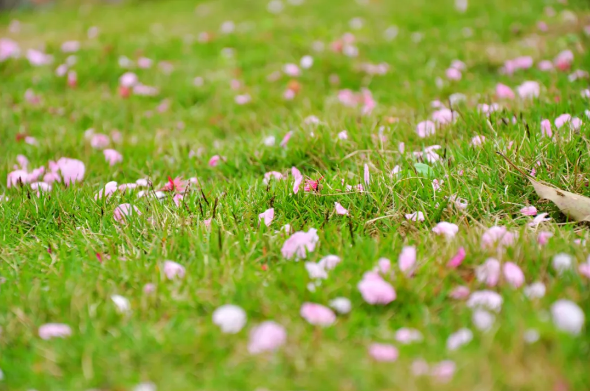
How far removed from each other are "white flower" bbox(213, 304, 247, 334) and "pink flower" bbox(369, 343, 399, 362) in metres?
0.38

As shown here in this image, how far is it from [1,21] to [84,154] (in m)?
6.58

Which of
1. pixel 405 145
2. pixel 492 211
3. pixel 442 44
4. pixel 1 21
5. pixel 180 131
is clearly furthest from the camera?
pixel 1 21

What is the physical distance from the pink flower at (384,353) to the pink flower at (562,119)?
5.77 ft

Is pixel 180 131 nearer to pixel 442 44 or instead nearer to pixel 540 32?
pixel 442 44

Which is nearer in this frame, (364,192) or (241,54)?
(364,192)

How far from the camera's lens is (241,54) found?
16.7ft

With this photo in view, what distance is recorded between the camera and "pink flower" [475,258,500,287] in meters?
1.61

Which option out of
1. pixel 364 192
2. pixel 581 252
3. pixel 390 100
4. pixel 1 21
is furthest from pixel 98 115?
pixel 1 21

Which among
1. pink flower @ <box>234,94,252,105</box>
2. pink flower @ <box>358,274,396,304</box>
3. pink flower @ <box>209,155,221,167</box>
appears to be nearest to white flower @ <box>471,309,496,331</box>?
pink flower @ <box>358,274,396,304</box>

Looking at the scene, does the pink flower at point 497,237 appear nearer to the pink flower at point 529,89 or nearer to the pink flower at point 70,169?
the pink flower at point 529,89

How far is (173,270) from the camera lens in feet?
5.92

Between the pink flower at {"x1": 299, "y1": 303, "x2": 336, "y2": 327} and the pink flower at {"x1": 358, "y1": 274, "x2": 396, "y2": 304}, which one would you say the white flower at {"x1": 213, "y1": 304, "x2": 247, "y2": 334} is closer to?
the pink flower at {"x1": 299, "y1": 303, "x2": 336, "y2": 327}

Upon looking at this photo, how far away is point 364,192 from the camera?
226cm

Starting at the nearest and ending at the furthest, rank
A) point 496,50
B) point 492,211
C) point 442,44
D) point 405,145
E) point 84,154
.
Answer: point 492,211
point 405,145
point 84,154
point 496,50
point 442,44
